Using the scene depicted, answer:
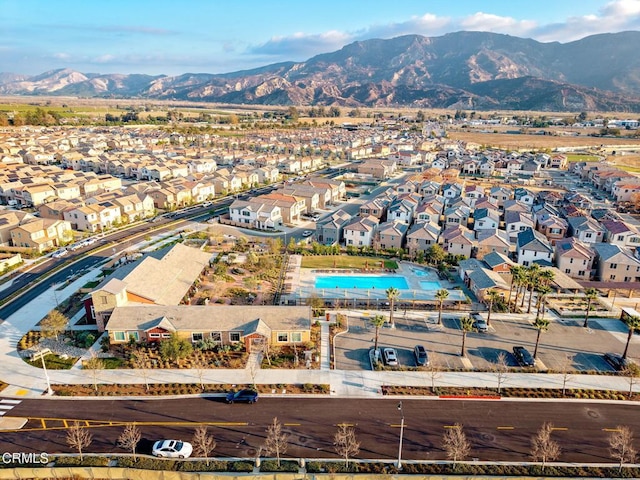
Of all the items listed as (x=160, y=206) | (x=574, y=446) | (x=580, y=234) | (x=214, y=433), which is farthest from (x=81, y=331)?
(x=580, y=234)

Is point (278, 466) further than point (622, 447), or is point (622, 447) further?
point (622, 447)

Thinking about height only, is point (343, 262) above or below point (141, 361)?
below

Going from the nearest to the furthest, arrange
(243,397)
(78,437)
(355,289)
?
(78,437) → (243,397) → (355,289)

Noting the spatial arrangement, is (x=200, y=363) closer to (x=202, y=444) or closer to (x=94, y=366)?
(x=94, y=366)

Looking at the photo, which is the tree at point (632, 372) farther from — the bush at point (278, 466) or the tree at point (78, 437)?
the tree at point (78, 437)

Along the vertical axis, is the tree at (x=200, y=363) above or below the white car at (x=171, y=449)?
below

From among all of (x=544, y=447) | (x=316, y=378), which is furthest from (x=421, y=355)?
(x=544, y=447)

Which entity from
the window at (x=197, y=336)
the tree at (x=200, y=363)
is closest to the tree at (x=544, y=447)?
the tree at (x=200, y=363)

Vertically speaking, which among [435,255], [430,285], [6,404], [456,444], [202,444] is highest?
[202,444]
